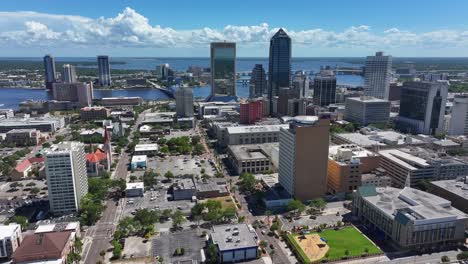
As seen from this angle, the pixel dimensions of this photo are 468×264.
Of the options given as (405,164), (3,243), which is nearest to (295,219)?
(405,164)

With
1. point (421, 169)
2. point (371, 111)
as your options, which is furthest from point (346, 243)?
point (371, 111)

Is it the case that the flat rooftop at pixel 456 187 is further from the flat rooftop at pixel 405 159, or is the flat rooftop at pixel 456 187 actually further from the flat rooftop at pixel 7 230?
the flat rooftop at pixel 7 230

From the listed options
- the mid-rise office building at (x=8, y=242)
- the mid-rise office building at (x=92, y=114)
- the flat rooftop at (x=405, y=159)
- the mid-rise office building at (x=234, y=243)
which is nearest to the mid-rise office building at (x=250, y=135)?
the flat rooftop at (x=405, y=159)

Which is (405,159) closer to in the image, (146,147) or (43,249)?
(146,147)

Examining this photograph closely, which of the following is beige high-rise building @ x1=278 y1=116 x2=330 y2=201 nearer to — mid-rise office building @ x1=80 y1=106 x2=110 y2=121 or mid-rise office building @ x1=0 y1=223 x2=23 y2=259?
mid-rise office building @ x1=0 y1=223 x2=23 y2=259

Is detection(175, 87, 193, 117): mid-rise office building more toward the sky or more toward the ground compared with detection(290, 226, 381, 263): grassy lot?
more toward the sky

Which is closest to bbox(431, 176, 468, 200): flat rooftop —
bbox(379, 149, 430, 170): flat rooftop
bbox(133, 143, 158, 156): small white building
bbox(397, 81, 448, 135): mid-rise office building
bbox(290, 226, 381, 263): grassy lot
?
bbox(379, 149, 430, 170): flat rooftop

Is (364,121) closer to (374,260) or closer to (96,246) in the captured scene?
(374,260)
